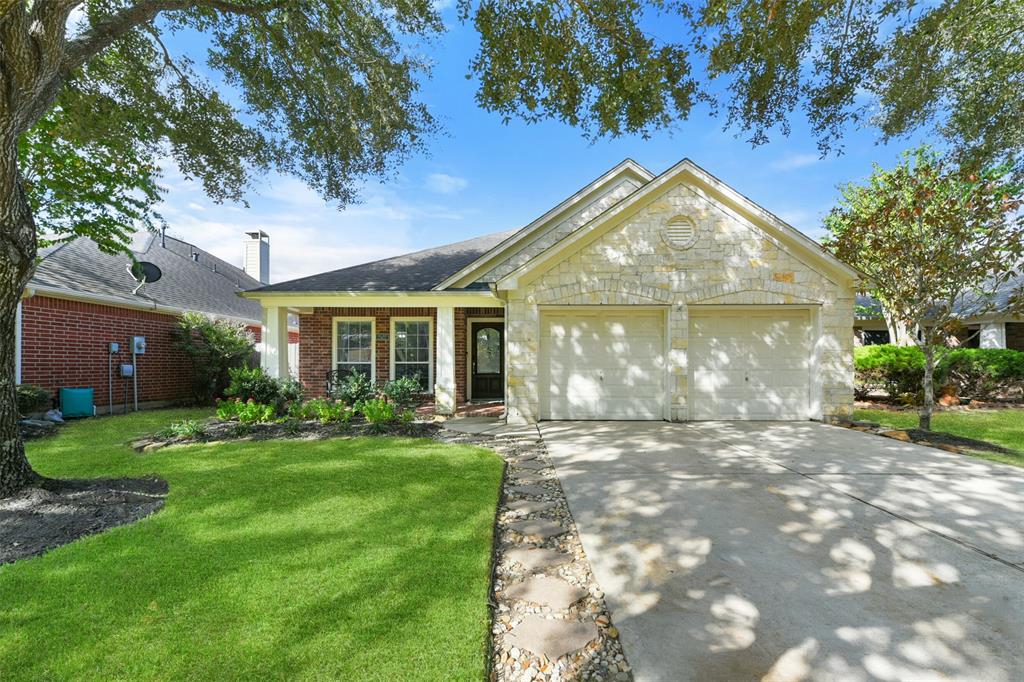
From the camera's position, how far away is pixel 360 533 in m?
3.41

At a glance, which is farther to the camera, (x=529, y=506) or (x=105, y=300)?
(x=105, y=300)

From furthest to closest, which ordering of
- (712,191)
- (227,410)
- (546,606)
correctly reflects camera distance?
1. (712,191)
2. (227,410)
3. (546,606)

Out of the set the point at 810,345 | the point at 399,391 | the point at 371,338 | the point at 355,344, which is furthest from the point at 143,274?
the point at 810,345

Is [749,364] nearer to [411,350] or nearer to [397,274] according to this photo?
[411,350]

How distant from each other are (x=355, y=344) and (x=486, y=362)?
12.0 feet

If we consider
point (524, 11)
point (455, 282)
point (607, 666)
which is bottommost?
point (607, 666)

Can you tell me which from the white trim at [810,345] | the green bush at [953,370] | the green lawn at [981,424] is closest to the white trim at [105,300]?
the white trim at [810,345]

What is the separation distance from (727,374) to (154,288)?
51.2 ft

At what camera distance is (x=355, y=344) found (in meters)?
12.1

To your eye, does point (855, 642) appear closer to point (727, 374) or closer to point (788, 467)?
point (788, 467)

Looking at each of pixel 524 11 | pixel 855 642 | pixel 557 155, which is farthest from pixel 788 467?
pixel 557 155

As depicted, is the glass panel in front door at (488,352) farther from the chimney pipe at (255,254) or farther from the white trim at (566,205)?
the chimney pipe at (255,254)

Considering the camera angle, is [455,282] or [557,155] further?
[557,155]

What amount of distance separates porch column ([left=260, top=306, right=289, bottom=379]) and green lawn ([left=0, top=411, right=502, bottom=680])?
228 inches
